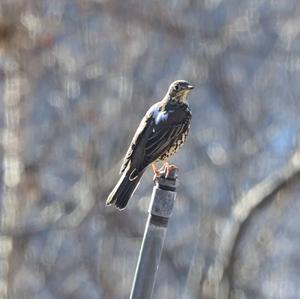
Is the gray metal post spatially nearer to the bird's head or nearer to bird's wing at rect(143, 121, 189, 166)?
bird's wing at rect(143, 121, 189, 166)

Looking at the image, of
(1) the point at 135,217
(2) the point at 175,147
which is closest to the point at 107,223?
(1) the point at 135,217

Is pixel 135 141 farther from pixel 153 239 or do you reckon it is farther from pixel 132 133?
pixel 132 133

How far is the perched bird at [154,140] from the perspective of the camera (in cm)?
384

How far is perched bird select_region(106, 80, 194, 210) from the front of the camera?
151 inches

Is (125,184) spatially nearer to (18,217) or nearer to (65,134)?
(18,217)

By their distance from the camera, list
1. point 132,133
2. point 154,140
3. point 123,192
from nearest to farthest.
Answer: point 123,192 → point 154,140 → point 132,133

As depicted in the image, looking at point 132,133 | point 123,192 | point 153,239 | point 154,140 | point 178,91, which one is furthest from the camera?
point 132,133

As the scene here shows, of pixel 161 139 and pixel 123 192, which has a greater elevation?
pixel 161 139

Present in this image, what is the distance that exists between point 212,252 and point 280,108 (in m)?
1.32

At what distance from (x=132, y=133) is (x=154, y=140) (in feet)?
11.9

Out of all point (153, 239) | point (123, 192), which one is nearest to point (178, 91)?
point (123, 192)

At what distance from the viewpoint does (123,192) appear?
375cm

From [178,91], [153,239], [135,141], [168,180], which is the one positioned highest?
[178,91]

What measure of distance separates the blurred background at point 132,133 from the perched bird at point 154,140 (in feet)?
9.57
